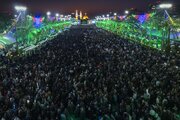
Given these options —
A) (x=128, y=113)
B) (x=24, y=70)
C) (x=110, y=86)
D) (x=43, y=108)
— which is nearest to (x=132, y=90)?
(x=110, y=86)

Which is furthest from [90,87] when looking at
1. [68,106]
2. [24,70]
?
[24,70]

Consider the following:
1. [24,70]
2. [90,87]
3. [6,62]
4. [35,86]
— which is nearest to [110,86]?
[90,87]

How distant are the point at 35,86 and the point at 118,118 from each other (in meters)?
9.65

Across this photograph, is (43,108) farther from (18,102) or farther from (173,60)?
(173,60)

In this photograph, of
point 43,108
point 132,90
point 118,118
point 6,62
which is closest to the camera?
point 118,118

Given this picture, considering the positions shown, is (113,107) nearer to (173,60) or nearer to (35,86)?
(35,86)

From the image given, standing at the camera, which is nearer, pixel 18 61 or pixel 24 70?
pixel 24 70

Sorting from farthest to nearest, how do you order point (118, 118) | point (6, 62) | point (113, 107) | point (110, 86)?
point (6, 62) < point (110, 86) < point (113, 107) < point (118, 118)

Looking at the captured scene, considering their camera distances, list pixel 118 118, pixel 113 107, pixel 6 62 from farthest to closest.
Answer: pixel 6 62 → pixel 113 107 → pixel 118 118

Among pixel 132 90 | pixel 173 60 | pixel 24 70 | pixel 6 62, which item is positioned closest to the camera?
pixel 132 90

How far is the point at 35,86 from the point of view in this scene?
25.3 meters

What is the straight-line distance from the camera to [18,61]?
40188mm

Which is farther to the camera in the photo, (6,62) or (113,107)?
(6,62)

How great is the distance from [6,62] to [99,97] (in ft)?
66.8
